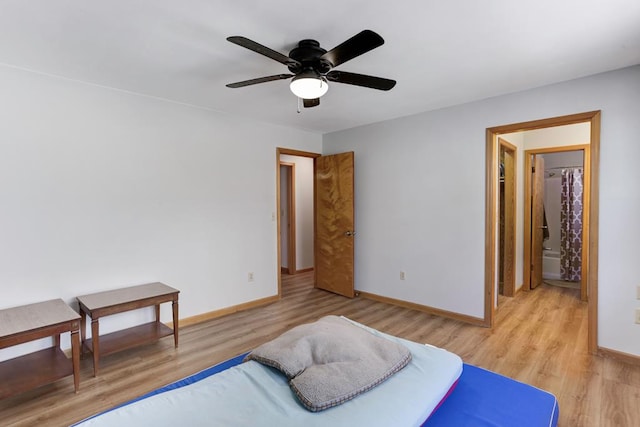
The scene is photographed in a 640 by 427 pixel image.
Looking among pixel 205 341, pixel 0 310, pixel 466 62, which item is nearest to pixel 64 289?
pixel 0 310

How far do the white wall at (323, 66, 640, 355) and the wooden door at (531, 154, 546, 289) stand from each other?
80.9 inches

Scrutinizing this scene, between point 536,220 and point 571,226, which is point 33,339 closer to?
point 536,220

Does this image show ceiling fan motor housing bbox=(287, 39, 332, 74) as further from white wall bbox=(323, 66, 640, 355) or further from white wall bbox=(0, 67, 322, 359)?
white wall bbox=(323, 66, 640, 355)

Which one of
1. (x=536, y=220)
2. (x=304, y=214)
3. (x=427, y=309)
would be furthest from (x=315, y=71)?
(x=536, y=220)

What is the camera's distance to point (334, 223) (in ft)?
15.3

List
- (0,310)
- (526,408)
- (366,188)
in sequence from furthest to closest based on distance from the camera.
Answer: (366,188), (0,310), (526,408)

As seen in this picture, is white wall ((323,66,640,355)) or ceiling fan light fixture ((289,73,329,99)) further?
white wall ((323,66,640,355))

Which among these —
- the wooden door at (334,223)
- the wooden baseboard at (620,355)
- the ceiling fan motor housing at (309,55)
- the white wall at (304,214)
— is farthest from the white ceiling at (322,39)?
the white wall at (304,214)

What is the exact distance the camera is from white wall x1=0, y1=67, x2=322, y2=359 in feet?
8.18

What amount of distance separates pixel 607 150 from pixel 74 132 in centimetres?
449

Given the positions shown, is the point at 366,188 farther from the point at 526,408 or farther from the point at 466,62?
the point at 526,408

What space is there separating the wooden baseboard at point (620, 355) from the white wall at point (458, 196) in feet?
0.12

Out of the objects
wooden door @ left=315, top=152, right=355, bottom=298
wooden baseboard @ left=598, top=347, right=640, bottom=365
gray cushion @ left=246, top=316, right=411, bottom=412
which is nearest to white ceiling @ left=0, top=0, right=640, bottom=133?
wooden door @ left=315, top=152, right=355, bottom=298

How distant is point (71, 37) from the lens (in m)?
2.01
